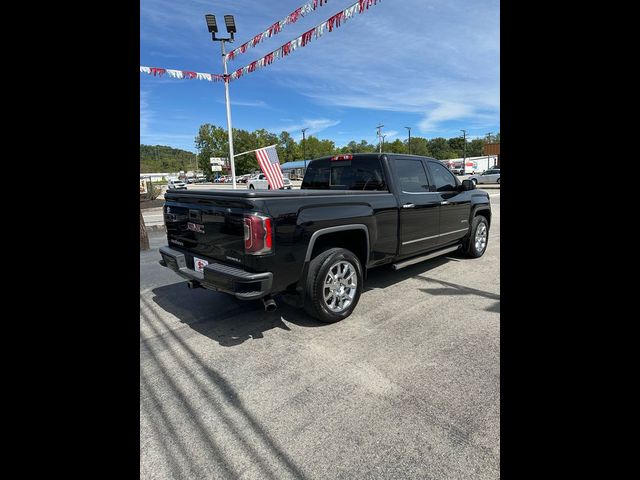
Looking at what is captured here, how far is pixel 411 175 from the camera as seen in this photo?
5.29 meters

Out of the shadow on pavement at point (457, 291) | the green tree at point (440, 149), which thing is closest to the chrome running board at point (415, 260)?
the shadow on pavement at point (457, 291)

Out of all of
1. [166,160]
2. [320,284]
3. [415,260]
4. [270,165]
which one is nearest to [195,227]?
[320,284]

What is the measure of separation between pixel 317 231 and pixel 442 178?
313 centimetres

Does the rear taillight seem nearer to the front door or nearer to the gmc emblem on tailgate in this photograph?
the gmc emblem on tailgate

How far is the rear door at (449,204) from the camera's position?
5664 millimetres

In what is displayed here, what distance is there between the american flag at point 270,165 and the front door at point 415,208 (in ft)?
25.4

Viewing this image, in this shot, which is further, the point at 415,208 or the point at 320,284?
the point at 415,208

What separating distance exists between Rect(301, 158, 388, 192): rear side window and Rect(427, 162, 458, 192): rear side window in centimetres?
122

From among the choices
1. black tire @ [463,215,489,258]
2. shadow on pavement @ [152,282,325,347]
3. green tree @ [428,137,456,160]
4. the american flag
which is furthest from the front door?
green tree @ [428,137,456,160]

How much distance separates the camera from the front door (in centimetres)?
488

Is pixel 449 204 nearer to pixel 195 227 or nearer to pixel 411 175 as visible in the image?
pixel 411 175
